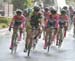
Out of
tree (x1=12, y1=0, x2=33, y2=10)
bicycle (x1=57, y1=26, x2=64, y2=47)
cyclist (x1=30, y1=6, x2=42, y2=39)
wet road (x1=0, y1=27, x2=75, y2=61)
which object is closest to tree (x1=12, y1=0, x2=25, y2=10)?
tree (x1=12, y1=0, x2=33, y2=10)

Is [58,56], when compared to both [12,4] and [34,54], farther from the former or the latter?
[12,4]

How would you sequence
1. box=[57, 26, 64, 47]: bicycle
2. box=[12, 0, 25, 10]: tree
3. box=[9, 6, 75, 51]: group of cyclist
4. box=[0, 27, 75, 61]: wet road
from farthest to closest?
box=[12, 0, 25, 10]: tree
box=[57, 26, 64, 47]: bicycle
box=[9, 6, 75, 51]: group of cyclist
box=[0, 27, 75, 61]: wet road

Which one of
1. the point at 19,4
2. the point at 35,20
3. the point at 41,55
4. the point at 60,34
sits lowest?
the point at 41,55

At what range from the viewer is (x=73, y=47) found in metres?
19.4

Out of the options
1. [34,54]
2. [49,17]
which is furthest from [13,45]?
[49,17]

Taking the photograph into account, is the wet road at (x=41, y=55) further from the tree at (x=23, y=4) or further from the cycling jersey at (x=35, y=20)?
the tree at (x=23, y=4)

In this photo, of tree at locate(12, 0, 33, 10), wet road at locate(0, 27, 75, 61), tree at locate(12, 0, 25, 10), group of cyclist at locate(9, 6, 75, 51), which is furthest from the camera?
tree at locate(12, 0, 25, 10)

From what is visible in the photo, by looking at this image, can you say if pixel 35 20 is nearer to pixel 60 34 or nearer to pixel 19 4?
pixel 60 34

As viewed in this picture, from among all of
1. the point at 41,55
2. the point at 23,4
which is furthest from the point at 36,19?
the point at 23,4

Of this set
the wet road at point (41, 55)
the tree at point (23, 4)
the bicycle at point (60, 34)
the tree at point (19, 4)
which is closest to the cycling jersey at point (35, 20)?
the wet road at point (41, 55)

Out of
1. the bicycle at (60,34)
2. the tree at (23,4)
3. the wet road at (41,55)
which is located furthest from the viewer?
the tree at (23,4)

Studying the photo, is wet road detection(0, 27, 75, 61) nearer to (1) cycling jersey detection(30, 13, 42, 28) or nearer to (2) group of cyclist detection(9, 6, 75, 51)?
(2) group of cyclist detection(9, 6, 75, 51)

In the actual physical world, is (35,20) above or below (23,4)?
above

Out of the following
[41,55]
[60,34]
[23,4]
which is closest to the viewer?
[41,55]
